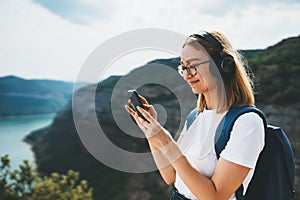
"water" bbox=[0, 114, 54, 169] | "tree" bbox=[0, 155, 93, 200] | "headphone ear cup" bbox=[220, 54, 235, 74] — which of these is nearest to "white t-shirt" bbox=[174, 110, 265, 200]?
"headphone ear cup" bbox=[220, 54, 235, 74]

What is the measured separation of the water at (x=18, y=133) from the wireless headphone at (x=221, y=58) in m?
11.2

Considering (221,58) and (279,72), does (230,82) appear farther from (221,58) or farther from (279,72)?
(279,72)

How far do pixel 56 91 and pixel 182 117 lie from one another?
54.7ft

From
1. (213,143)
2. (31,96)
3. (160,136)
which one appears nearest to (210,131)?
(213,143)

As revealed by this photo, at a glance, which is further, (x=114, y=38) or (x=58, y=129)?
(x=58, y=129)

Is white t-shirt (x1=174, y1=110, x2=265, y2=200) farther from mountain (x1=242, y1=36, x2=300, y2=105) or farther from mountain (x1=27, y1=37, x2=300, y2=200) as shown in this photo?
mountain (x1=242, y1=36, x2=300, y2=105)

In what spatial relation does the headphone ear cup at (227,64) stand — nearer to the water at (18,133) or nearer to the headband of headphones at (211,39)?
the headband of headphones at (211,39)

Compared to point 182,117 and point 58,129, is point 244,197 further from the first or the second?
point 58,129

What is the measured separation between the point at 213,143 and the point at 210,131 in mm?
48

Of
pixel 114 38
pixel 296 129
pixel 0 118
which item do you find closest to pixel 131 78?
pixel 114 38

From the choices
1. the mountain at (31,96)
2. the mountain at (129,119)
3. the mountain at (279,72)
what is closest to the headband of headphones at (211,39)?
the mountain at (129,119)

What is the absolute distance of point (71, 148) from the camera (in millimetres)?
13852

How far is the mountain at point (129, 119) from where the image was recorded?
0.89 m

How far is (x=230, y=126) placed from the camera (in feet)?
2.22
